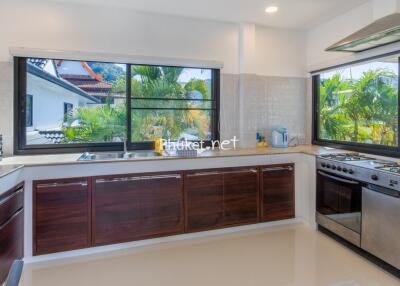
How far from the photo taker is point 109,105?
11.6 ft

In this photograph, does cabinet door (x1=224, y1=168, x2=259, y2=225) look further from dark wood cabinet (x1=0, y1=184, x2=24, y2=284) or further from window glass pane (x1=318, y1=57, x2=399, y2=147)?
dark wood cabinet (x1=0, y1=184, x2=24, y2=284)

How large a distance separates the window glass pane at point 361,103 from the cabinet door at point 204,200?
1.84 metres

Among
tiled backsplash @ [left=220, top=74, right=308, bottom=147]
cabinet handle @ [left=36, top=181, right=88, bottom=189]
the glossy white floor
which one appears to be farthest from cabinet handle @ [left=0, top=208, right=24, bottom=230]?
tiled backsplash @ [left=220, top=74, right=308, bottom=147]

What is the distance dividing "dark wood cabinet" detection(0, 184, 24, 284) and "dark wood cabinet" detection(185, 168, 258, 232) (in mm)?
1550

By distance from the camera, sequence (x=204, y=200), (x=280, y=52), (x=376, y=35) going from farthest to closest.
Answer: (x=280, y=52) < (x=204, y=200) < (x=376, y=35)

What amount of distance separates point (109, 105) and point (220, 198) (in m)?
1.73

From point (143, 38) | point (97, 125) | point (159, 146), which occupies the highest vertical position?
point (143, 38)

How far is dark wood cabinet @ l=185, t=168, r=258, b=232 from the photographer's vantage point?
125 inches

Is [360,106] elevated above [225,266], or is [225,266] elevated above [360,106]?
[360,106]

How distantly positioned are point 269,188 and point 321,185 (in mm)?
582

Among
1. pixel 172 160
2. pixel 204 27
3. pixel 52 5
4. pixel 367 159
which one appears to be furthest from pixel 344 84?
pixel 52 5

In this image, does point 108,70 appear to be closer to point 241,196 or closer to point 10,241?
point 10,241

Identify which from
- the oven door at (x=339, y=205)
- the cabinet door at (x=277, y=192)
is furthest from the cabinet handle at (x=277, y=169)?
the oven door at (x=339, y=205)

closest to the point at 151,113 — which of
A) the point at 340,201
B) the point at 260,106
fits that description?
the point at 260,106
